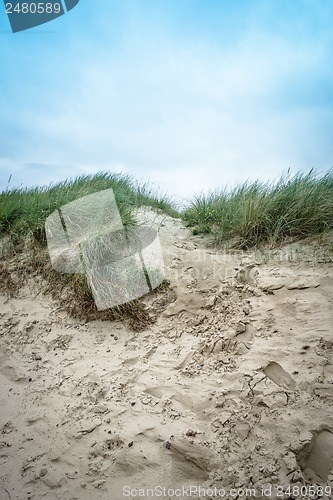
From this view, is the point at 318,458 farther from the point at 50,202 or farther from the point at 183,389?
the point at 50,202

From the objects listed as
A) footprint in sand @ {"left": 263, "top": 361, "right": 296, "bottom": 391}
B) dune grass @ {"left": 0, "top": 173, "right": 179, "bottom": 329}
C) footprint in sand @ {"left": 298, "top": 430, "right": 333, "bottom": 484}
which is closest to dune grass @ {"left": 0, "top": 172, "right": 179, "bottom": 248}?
dune grass @ {"left": 0, "top": 173, "right": 179, "bottom": 329}

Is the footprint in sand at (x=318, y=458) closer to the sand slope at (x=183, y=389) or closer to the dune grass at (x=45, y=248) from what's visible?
the sand slope at (x=183, y=389)

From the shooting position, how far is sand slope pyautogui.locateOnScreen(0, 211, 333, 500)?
206 cm

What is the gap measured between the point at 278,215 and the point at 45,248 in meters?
3.35

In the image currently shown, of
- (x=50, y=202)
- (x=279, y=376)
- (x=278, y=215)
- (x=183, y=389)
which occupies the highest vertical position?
(x=50, y=202)

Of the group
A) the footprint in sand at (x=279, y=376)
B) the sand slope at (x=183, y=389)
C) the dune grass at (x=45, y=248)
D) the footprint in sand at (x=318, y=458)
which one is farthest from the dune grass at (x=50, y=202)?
the footprint in sand at (x=318, y=458)

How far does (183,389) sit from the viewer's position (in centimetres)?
267

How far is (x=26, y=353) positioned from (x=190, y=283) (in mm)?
2088

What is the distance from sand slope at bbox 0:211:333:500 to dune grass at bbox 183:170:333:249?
401 millimetres

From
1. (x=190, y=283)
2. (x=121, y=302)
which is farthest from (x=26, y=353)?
(x=190, y=283)

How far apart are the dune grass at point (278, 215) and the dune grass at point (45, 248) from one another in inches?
48.9

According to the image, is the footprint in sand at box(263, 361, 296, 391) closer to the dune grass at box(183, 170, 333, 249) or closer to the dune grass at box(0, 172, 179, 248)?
the dune grass at box(183, 170, 333, 249)

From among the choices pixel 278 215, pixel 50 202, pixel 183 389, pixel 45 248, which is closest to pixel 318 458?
pixel 183 389

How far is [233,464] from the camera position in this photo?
2.03 meters
